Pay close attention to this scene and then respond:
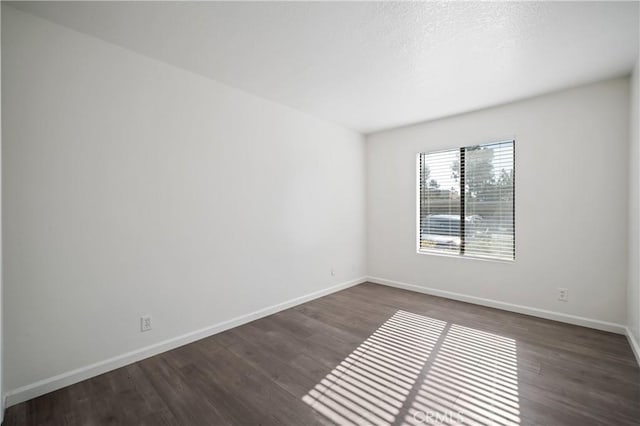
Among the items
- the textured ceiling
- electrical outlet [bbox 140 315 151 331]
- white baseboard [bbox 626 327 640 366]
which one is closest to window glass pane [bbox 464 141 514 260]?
the textured ceiling

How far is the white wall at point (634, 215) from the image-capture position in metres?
2.47

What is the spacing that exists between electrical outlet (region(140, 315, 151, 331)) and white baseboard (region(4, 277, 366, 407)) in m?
0.16

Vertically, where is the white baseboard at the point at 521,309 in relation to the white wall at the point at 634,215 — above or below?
below

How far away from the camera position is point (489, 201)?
3.79 meters

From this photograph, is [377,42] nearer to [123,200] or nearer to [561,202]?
[123,200]

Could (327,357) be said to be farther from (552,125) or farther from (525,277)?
(552,125)

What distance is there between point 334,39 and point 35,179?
2.40 metres

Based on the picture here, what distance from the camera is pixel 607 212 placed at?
2.95 meters

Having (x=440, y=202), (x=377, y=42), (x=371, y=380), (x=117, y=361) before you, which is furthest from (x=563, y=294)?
(x=117, y=361)

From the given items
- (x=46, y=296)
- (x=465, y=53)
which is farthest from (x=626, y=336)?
(x=46, y=296)

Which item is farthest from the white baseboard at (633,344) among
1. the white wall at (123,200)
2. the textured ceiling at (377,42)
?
the white wall at (123,200)

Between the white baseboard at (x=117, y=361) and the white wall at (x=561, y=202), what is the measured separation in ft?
9.20

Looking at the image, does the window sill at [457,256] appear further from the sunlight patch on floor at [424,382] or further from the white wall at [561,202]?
the sunlight patch on floor at [424,382]

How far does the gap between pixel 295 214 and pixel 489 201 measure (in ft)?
8.55
